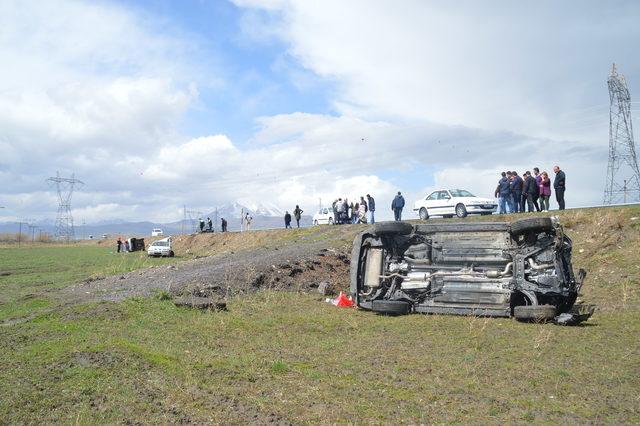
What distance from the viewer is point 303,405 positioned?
18.8 ft

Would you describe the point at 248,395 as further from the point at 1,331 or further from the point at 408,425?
the point at 1,331

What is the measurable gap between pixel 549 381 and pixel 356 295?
19.7 ft

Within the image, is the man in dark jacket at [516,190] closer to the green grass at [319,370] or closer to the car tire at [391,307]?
the green grass at [319,370]

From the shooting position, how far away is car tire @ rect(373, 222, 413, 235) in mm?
11845

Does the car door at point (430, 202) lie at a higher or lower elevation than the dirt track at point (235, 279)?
higher

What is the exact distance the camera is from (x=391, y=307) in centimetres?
1138

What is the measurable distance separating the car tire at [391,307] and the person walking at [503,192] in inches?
533

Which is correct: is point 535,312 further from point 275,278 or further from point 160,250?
point 160,250

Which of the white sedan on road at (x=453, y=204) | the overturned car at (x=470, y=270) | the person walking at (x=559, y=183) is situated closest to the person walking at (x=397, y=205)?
the white sedan on road at (x=453, y=204)

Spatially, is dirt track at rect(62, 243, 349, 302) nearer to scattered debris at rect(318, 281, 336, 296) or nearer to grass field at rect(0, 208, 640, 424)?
scattered debris at rect(318, 281, 336, 296)

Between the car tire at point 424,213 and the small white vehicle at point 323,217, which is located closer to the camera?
the car tire at point 424,213

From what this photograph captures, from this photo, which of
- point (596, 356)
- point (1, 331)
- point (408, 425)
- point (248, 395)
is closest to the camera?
point (408, 425)

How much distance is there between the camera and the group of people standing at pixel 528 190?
70.0 ft

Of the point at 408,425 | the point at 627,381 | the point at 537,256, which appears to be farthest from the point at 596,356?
the point at 408,425
